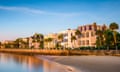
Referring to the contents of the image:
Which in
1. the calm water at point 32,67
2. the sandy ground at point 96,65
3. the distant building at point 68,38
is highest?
the distant building at point 68,38

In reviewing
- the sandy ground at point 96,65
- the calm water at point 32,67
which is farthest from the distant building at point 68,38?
the sandy ground at point 96,65

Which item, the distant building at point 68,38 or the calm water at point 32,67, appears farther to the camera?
the distant building at point 68,38

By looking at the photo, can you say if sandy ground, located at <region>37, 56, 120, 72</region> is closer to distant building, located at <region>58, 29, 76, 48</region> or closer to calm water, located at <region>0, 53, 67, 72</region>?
calm water, located at <region>0, 53, 67, 72</region>

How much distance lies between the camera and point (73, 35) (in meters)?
121

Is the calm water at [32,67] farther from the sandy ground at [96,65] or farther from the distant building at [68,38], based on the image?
the distant building at [68,38]

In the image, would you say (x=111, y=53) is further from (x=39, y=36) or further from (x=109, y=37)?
(x=39, y=36)

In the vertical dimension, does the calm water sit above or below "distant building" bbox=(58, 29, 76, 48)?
below

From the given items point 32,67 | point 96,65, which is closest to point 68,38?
point 32,67

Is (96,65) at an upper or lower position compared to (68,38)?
lower

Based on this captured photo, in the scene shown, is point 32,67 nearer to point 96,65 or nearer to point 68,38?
point 96,65

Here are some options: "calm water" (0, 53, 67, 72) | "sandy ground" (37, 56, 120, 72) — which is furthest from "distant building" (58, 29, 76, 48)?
"sandy ground" (37, 56, 120, 72)

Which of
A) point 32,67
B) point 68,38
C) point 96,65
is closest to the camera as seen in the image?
point 96,65

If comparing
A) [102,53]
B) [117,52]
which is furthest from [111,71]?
[102,53]

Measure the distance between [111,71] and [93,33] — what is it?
85287mm
